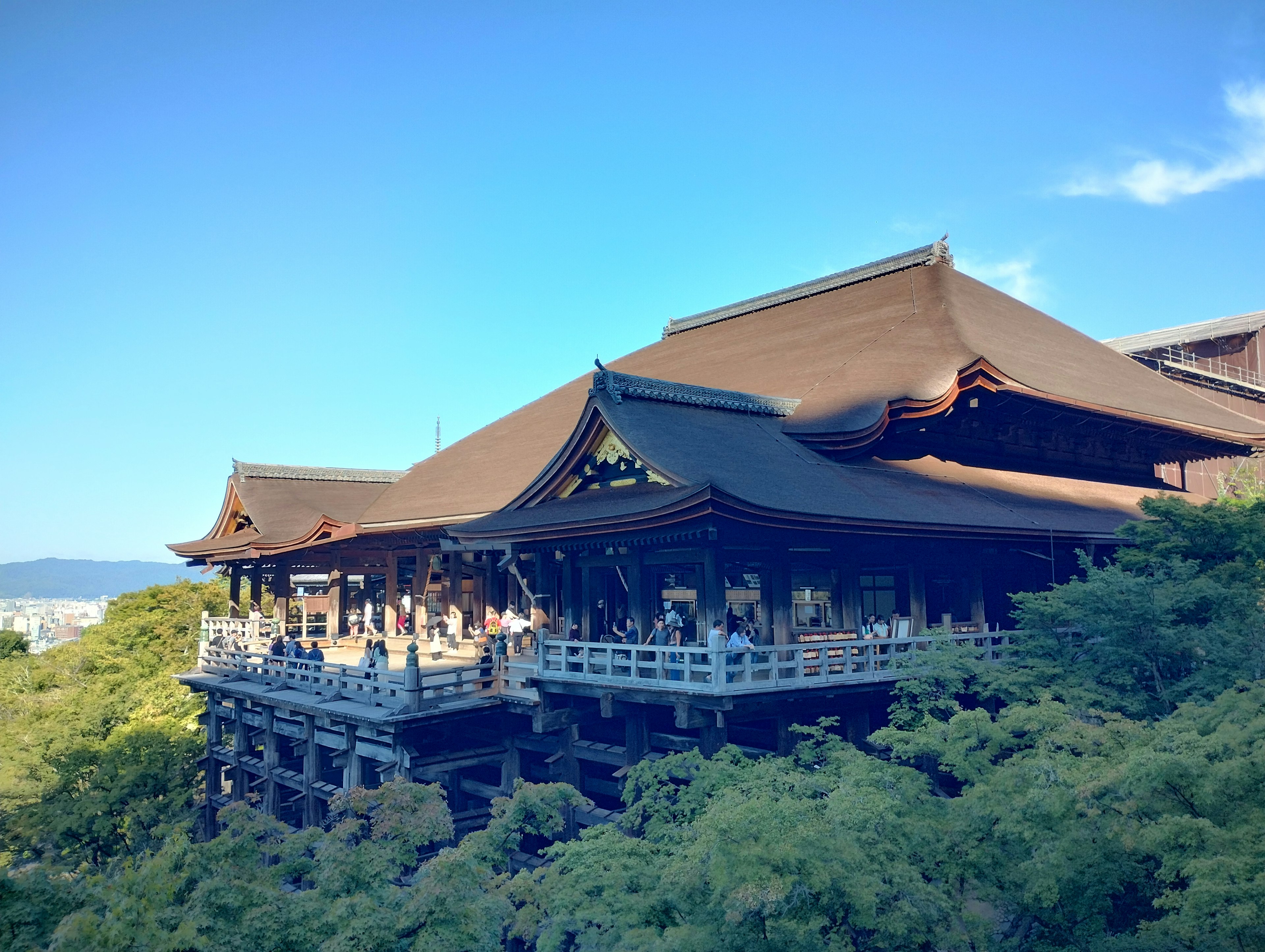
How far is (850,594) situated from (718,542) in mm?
3670

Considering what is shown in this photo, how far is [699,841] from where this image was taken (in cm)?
949

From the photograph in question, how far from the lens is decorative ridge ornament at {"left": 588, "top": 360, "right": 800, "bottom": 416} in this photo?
1775 centimetres

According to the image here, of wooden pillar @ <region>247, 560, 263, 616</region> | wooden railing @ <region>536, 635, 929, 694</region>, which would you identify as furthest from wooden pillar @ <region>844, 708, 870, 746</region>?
wooden pillar @ <region>247, 560, 263, 616</region>

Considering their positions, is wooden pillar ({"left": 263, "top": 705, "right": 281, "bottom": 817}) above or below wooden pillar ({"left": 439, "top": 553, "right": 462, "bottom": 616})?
below

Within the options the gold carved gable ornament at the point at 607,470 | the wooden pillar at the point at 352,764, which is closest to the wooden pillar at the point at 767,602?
the gold carved gable ornament at the point at 607,470

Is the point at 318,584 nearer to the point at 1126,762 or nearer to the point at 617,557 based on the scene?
the point at 617,557

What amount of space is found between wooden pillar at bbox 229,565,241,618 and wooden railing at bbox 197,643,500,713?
9.82 metres

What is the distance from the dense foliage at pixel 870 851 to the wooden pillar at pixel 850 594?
116 inches

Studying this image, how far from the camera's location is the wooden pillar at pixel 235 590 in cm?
3353

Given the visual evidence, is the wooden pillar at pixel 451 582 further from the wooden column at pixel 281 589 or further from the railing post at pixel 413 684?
the railing post at pixel 413 684

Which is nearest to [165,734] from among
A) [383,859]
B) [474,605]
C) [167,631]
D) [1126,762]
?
[474,605]

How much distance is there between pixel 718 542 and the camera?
51.6 ft

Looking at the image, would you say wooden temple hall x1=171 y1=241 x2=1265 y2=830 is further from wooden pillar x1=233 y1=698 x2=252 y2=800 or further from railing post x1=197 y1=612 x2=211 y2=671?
railing post x1=197 y1=612 x2=211 y2=671

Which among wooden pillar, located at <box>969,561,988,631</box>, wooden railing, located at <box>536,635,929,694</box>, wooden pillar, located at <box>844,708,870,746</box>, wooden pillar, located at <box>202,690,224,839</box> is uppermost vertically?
wooden pillar, located at <box>969,561,988,631</box>
